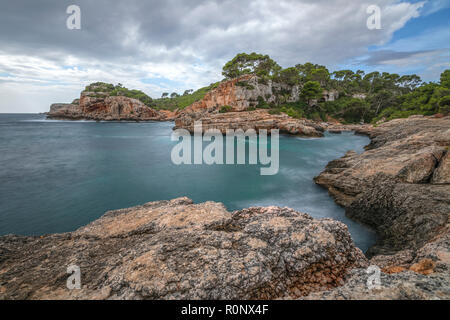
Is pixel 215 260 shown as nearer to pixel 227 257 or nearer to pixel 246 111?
pixel 227 257

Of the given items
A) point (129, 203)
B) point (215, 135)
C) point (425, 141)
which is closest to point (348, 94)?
point (215, 135)

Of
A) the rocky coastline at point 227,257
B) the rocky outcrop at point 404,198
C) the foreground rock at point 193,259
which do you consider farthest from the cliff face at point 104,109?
the foreground rock at point 193,259

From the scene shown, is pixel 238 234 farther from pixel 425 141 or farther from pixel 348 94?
pixel 348 94

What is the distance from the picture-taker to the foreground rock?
2.21m

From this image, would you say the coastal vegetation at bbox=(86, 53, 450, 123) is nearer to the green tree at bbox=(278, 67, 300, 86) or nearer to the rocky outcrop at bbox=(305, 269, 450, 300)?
the green tree at bbox=(278, 67, 300, 86)

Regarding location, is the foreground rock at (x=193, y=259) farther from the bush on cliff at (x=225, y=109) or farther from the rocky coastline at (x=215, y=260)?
the bush on cliff at (x=225, y=109)

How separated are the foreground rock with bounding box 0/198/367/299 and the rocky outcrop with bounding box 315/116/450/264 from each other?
163cm

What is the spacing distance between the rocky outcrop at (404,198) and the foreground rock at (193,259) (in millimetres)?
1627

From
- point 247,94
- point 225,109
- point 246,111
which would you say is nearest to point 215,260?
point 246,111

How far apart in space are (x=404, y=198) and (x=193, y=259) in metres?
6.88

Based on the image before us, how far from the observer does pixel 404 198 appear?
5.92m

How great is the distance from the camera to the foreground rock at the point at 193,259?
2.21m

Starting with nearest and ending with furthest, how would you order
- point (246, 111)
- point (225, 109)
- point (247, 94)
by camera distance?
point (246, 111), point (225, 109), point (247, 94)

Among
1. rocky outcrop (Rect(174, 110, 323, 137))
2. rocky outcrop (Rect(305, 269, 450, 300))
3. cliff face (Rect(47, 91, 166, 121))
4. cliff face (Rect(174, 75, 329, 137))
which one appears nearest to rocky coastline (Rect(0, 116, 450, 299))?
rocky outcrop (Rect(305, 269, 450, 300))
